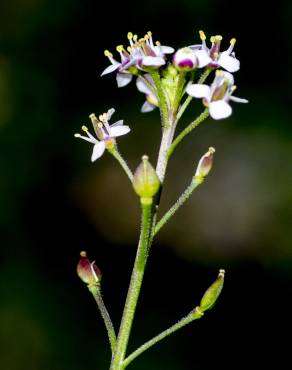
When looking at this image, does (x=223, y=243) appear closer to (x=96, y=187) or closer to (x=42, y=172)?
(x=96, y=187)

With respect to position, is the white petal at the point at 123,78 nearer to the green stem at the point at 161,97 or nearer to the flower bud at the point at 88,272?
the green stem at the point at 161,97

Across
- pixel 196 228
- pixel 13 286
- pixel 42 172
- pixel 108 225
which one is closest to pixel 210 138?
pixel 196 228

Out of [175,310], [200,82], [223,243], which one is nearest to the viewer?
[200,82]

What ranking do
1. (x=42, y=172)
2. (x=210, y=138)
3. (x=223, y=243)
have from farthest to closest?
1. (x=210, y=138)
2. (x=223, y=243)
3. (x=42, y=172)

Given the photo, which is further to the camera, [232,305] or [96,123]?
[232,305]

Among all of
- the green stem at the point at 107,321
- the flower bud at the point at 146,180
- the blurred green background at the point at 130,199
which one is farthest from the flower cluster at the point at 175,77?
the blurred green background at the point at 130,199

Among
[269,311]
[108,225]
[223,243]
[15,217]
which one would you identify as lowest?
[269,311]
